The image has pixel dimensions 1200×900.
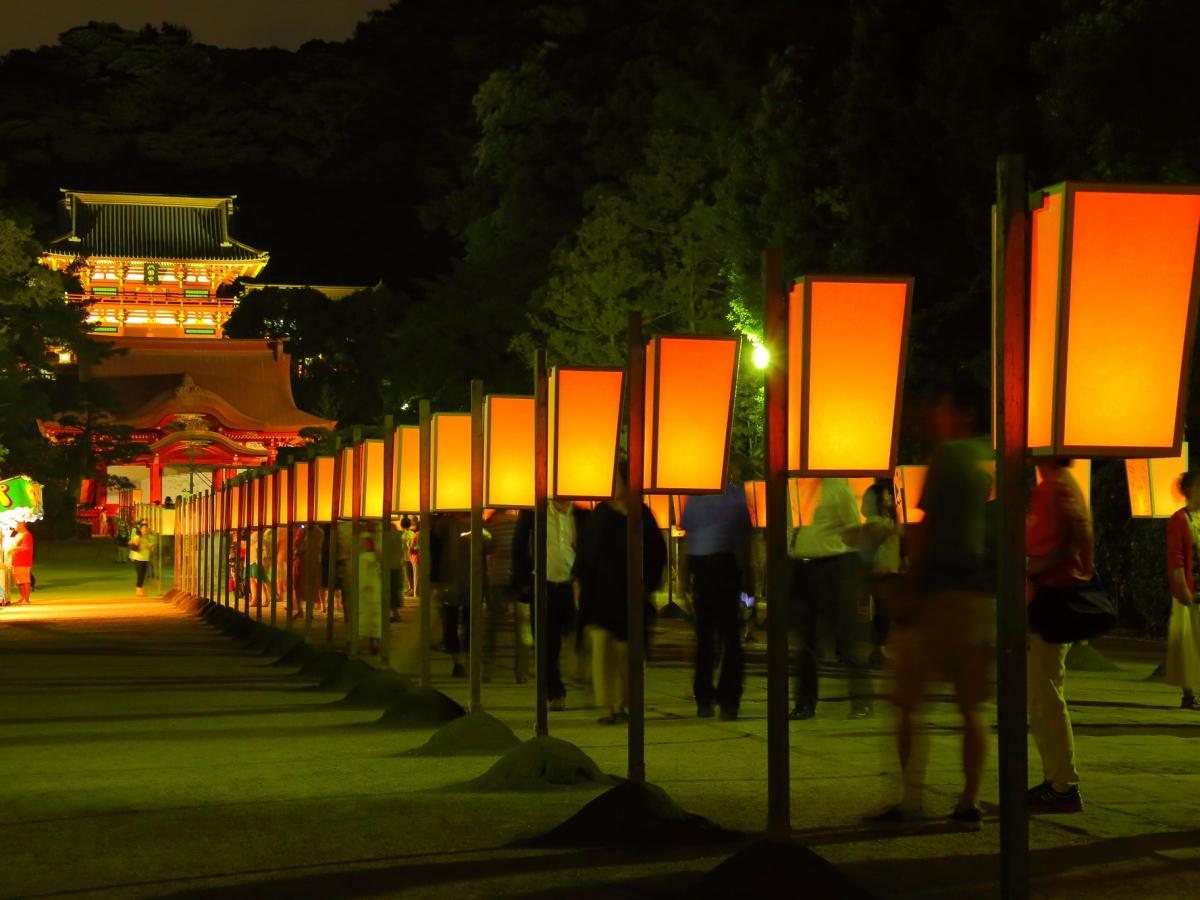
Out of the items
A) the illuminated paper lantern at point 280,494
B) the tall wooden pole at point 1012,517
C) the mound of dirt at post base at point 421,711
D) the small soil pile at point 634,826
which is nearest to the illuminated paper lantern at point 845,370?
the small soil pile at point 634,826

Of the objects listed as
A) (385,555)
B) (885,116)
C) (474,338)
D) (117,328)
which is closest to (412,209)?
(117,328)

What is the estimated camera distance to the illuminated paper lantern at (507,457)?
34.4 feet

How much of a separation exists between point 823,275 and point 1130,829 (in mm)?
2505

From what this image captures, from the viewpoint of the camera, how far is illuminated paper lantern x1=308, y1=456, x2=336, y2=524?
16.5 m

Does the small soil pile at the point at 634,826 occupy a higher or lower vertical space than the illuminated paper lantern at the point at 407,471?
lower

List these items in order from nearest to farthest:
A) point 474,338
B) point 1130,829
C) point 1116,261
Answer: point 1116,261 < point 1130,829 < point 474,338

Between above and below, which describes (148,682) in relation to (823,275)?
below

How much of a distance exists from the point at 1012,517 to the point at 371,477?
10.5 metres

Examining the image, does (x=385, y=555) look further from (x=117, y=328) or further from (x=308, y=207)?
(x=308, y=207)

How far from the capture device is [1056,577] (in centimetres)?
637

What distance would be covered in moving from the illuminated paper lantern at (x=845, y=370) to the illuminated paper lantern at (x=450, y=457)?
17.4ft

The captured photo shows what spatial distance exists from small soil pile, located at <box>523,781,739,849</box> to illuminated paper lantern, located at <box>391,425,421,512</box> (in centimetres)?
720

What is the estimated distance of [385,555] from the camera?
47.5 feet

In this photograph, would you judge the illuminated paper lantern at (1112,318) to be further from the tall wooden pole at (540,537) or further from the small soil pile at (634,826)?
the tall wooden pole at (540,537)
